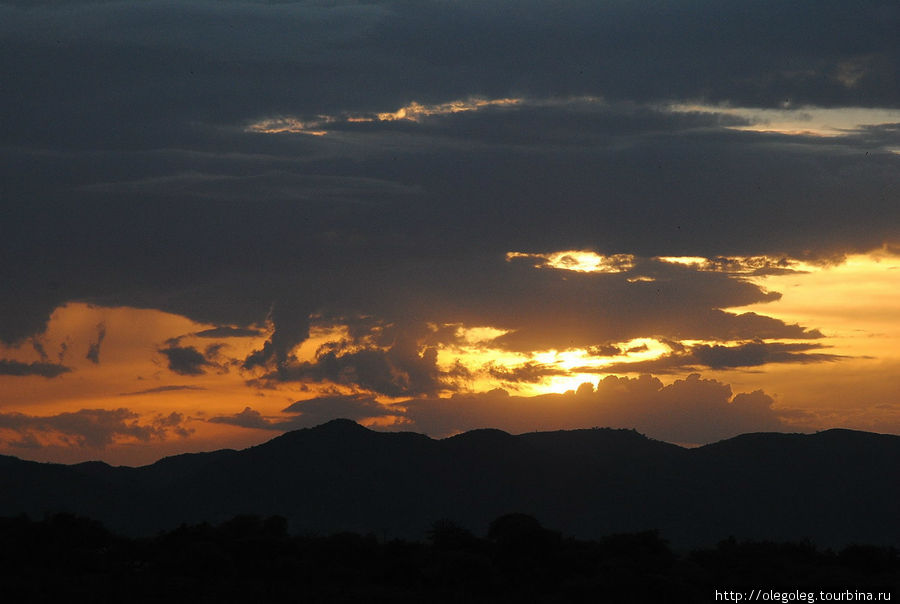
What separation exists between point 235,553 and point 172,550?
7.02m

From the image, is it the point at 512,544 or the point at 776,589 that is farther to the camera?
the point at 512,544

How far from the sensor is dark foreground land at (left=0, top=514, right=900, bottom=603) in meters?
91.5

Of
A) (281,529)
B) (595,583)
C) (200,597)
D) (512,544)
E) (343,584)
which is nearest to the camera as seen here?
(200,597)

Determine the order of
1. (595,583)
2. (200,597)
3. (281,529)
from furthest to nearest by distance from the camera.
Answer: (281,529)
(595,583)
(200,597)

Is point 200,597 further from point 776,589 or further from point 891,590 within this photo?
point 891,590

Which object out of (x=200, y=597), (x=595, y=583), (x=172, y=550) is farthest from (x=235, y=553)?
(x=595, y=583)

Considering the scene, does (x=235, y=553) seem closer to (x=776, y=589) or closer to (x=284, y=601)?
(x=284, y=601)

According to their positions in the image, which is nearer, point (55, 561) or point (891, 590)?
point (891, 590)

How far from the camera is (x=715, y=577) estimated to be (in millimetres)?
100688

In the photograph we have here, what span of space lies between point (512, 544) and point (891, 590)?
120 feet

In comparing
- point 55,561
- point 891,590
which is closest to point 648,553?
point 891,590

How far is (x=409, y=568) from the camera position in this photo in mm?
112500

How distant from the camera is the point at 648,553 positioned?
10750 centimetres

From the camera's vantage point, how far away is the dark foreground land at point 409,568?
91.5m
